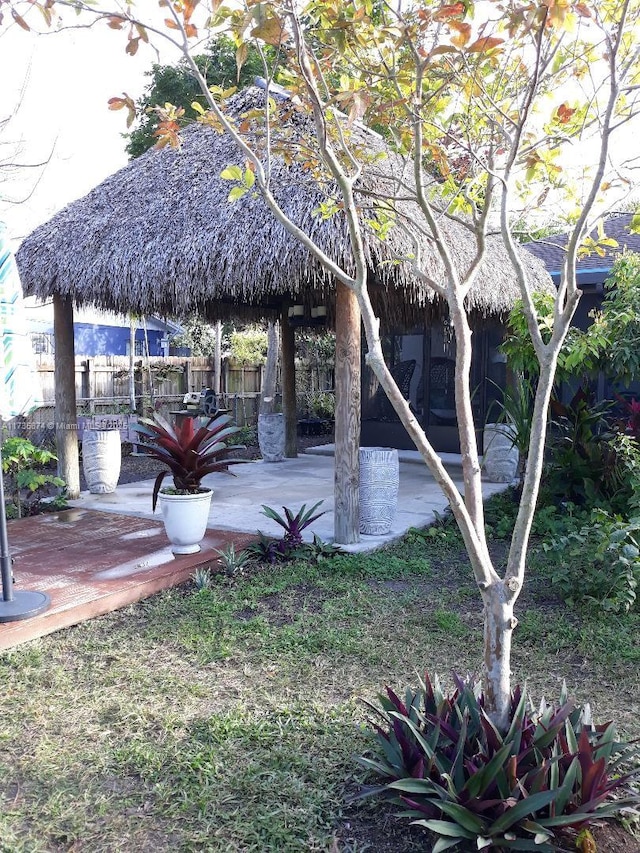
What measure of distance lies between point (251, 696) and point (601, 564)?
7.57 feet

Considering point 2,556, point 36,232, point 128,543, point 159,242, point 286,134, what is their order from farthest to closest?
point 36,232, point 159,242, point 128,543, point 2,556, point 286,134

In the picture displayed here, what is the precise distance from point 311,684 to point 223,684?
411mm

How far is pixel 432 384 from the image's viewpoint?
415 inches

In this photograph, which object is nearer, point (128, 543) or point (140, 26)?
point (140, 26)

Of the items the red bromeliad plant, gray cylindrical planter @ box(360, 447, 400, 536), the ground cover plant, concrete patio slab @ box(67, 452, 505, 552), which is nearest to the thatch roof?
the red bromeliad plant

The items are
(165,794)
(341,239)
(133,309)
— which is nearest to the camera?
(165,794)

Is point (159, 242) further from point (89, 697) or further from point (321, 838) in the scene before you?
point (321, 838)

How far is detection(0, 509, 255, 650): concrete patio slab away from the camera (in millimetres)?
3930

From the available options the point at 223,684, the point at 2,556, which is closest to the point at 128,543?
the point at 2,556

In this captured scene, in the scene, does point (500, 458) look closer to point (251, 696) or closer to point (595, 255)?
point (595, 255)

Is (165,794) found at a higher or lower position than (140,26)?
lower

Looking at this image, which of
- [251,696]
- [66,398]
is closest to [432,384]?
[66,398]

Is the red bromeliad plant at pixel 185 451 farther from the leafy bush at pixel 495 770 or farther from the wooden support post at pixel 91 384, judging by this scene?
the wooden support post at pixel 91 384

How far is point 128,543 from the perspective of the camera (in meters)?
5.34
